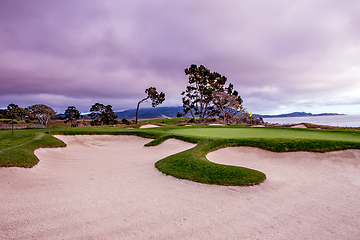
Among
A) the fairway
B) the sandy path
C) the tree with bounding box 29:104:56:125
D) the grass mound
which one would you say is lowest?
the sandy path

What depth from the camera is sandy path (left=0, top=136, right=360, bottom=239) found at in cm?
335

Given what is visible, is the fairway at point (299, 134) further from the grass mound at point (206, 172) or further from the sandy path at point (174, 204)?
the grass mound at point (206, 172)

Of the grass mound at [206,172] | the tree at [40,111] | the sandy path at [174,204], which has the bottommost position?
the sandy path at [174,204]

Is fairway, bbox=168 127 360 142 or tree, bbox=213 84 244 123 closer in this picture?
fairway, bbox=168 127 360 142

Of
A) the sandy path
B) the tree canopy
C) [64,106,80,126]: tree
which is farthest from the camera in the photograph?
[64,106,80,126]: tree

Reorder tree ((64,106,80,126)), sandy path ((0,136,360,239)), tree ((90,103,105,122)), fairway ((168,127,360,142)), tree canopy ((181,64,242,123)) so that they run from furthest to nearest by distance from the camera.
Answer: tree ((64,106,80,126)), tree ((90,103,105,122)), tree canopy ((181,64,242,123)), fairway ((168,127,360,142)), sandy path ((0,136,360,239))

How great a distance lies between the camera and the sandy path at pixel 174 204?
335cm

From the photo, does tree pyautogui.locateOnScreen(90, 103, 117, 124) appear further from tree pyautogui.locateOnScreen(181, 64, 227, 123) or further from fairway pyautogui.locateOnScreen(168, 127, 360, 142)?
fairway pyautogui.locateOnScreen(168, 127, 360, 142)

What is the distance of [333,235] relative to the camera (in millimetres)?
3256

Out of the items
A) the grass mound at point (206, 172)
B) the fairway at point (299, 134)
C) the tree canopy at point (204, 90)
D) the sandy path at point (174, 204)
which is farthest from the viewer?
the tree canopy at point (204, 90)

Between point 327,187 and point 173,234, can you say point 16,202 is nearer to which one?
point 173,234

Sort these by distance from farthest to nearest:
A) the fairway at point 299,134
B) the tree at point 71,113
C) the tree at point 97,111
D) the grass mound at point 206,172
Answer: the tree at point 71,113, the tree at point 97,111, the fairway at point 299,134, the grass mound at point 206,172

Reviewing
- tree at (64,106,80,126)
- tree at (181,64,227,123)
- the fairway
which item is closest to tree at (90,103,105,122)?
tree at (64,106,80,126)

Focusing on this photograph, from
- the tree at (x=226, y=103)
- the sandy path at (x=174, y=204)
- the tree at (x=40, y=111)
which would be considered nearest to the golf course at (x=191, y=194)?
the sandy path at (x=174, y=204)
